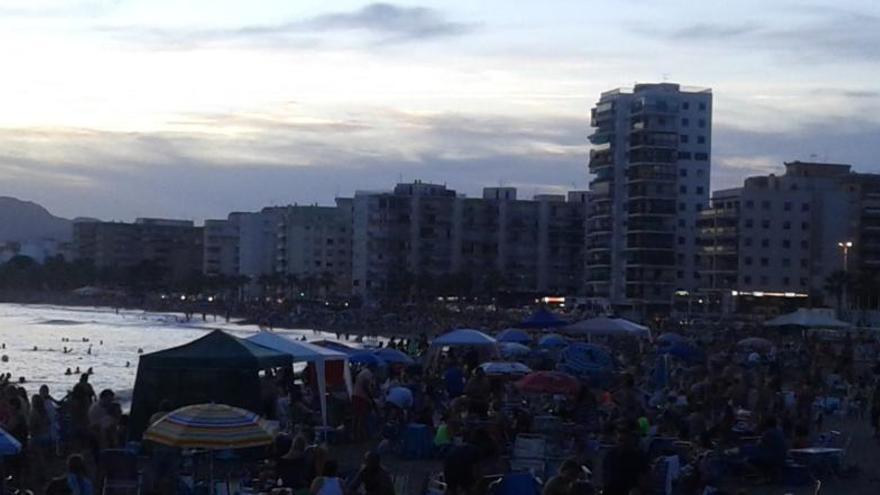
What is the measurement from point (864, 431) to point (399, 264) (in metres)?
108

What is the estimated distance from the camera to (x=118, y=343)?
83375mm

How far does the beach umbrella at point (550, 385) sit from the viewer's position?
801 inches

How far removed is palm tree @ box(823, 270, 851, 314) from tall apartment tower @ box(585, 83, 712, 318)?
563 inches

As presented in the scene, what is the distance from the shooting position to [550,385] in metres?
20.4

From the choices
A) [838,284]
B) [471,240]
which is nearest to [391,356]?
[838,284]

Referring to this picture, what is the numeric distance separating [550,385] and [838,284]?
2770 inches

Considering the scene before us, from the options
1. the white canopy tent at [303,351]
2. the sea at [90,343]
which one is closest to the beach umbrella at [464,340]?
the white canopy tent at [303,351]

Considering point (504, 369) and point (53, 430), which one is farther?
point (504, 369)

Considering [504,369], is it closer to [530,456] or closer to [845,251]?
[530,456]

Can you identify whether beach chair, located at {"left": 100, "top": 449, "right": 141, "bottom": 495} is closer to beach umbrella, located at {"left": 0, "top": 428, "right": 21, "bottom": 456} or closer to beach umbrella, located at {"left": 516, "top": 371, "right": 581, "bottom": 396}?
beach umbrella, located at {"left": 0, "top": 428, "right": 21, "bottom": 456}

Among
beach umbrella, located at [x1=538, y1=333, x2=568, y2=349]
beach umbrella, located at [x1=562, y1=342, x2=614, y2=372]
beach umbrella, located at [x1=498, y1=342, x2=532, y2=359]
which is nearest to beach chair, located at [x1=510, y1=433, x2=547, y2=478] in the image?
beach umbrella, located at [x1=562, y1=342, x2=614, y2=372]

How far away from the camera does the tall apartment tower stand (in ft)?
333

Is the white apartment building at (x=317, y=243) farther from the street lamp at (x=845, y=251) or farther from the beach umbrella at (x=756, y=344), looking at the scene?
the beach umbrella at (x=756, y=344)

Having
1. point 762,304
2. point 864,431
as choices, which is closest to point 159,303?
point 762,304
